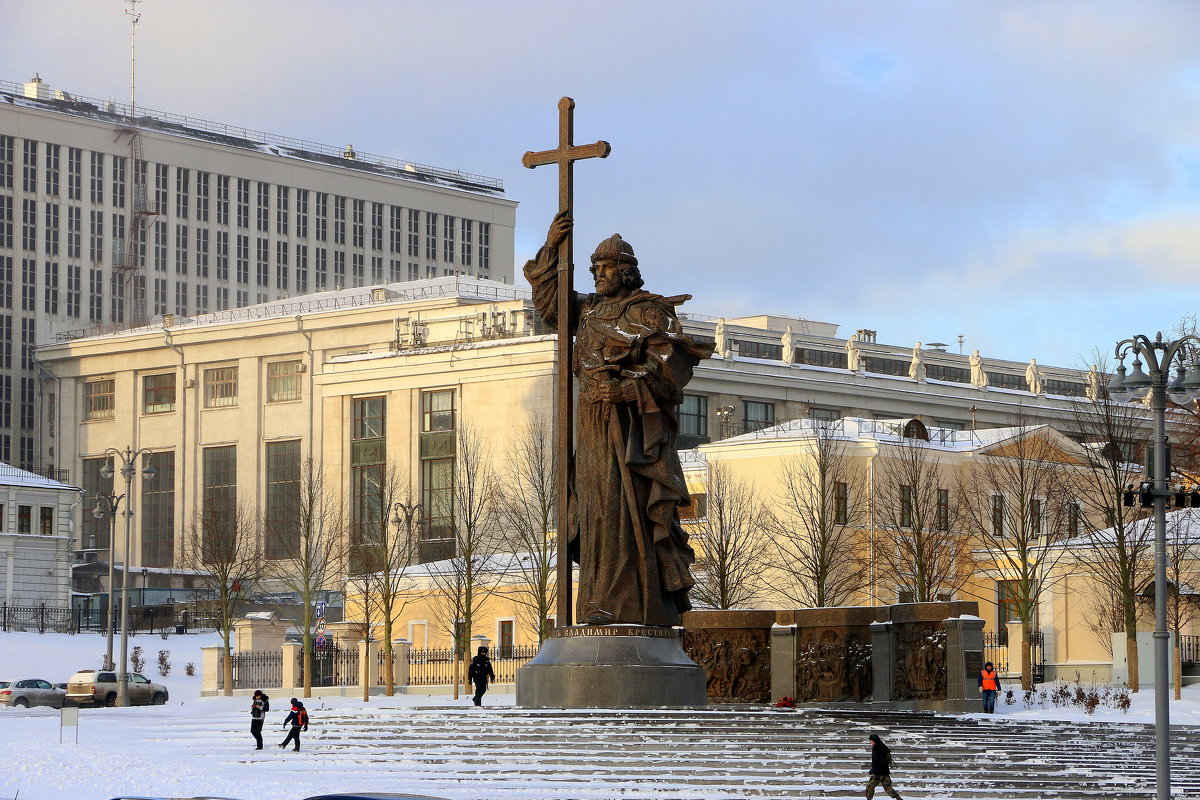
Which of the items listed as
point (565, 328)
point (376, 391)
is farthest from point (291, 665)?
point (376, 391)

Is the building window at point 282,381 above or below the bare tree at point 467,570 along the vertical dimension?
above

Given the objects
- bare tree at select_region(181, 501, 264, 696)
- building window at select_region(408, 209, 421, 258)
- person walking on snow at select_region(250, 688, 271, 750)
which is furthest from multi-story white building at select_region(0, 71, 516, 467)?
person walking on snow at select_region(250, 688, 271, 750)

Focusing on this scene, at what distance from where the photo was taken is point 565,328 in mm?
30562

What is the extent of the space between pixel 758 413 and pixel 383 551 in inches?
1499

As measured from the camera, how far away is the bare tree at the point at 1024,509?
59500 mm

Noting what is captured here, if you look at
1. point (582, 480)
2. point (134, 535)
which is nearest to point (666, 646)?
point (582, 480)

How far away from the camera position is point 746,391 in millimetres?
97625

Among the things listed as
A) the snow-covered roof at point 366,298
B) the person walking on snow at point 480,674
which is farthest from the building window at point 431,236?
the person walking on snow at point 480,674

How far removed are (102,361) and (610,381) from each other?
297 ft

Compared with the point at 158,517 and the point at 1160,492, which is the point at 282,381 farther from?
the point at 1160,492

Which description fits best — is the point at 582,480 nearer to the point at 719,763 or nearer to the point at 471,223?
the point at 719,763

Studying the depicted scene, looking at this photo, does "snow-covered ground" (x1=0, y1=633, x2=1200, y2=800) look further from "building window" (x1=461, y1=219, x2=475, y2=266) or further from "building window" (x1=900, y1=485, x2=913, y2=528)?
"building window" (x1=461, y1=219, x2=475, y2=266)

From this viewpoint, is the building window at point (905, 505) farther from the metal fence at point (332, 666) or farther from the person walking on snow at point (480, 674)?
the person walking on snow at point (480, 674)

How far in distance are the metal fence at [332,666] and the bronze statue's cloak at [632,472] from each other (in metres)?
29.9
